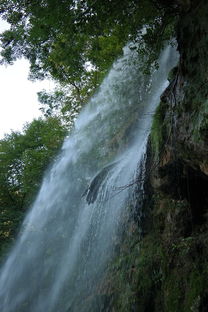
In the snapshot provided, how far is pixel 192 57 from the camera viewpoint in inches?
173

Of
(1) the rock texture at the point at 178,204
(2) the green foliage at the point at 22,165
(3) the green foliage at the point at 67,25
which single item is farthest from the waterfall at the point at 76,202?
(3) the green foliage at the point at 67,25

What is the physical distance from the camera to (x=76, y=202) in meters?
14.2

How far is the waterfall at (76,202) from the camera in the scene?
36.0ft

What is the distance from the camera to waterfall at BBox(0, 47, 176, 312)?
11.0 metres

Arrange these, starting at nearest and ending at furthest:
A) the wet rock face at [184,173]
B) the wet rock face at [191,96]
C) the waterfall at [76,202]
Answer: the wet rock face at [191,96]
the wet rock face at [184,173]
the waterfall at [76,202]

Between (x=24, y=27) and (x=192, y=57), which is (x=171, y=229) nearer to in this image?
(x=192, y=57)

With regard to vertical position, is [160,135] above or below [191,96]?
below

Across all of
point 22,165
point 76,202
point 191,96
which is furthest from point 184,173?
point 22,165

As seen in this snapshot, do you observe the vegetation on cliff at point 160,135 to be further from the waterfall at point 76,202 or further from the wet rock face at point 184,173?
the waterfall at point 76,202

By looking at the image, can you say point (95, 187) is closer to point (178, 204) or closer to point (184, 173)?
point (178, 204)

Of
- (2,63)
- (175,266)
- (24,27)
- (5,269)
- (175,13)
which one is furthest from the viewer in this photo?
(5,269)

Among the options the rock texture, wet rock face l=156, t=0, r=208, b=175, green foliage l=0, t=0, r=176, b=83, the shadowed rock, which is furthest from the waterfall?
wet rock face l=156, t=0, r=208, b=175

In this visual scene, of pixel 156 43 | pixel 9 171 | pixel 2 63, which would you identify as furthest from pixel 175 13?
pixel 9 171

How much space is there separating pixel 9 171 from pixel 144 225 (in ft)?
42.6
